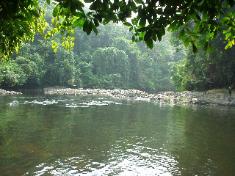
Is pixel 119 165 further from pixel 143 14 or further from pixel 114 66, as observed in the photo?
pixel 114 66

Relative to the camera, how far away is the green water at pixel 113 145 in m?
14.0

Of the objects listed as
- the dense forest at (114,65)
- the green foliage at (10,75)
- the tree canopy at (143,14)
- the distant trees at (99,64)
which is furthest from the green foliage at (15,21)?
the distant trees at (99,64)

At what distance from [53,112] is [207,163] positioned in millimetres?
18729

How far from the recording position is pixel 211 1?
4031 mm

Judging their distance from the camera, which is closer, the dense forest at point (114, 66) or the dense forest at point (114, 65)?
the dense forest at point (114, 65)

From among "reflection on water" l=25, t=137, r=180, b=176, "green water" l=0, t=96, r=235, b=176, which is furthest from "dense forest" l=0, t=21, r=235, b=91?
"reflection on water" l=25, t=137, r=180, b=176

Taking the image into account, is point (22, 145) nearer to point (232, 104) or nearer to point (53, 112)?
point (53, 112)

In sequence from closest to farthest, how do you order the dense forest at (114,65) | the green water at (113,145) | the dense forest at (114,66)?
1. the green water at (113,145)
2. the dense forest at (114,65)
3. the dense forest at (114,66)

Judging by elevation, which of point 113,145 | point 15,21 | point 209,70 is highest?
point 209,70

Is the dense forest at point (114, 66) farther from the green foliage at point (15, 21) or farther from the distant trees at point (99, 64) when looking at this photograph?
the green foliage at point (15, 21)

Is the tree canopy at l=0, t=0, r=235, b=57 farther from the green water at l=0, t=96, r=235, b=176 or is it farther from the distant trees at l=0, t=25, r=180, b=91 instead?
the distant trees at l=0, t=25, r=180, b=91

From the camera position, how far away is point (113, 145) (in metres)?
18.4

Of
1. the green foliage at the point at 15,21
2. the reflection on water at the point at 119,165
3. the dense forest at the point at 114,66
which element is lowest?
the reflection on water at the point at 119,165

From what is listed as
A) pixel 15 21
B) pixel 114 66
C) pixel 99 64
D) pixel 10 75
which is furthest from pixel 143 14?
pixel 114 66
